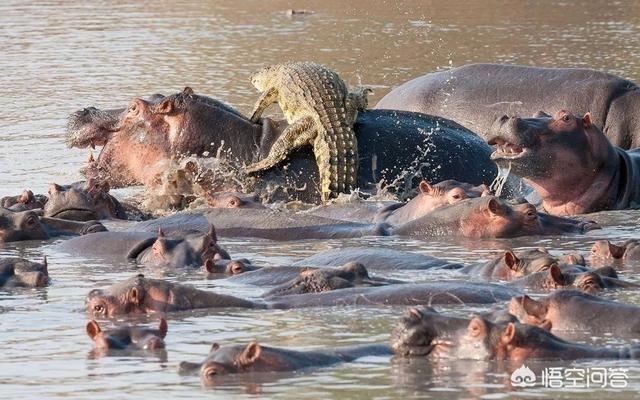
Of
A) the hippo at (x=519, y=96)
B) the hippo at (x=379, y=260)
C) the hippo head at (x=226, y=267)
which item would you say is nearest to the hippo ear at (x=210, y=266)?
the hippo head at (x=226, y=267)

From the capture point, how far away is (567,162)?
866 cm

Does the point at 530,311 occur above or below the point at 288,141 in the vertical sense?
above

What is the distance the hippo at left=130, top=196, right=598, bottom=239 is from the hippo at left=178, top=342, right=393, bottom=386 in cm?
290

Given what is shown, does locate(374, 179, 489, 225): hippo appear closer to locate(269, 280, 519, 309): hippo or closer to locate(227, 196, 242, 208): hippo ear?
locate(227, 196, 242, 208): hippo ear

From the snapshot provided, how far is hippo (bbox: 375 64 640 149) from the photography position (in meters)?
10.7

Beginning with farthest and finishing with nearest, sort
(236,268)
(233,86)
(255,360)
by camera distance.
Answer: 1. (233,86)
2. (236,268)
3. (255,360)

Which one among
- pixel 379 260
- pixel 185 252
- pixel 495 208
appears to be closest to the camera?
pixel 379 260

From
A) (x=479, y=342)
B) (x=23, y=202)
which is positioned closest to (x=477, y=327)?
(x=479, y=342)

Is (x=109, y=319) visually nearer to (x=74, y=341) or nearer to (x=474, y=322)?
(x=74, y=341)

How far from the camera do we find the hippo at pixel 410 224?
7613mm

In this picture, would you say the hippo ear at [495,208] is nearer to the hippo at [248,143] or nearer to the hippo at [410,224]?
the hippo at [410,224]

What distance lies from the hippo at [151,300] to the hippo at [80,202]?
8.93 ft

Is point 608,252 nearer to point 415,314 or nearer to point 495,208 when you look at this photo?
point 495,208

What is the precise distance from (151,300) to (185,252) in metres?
1.24
